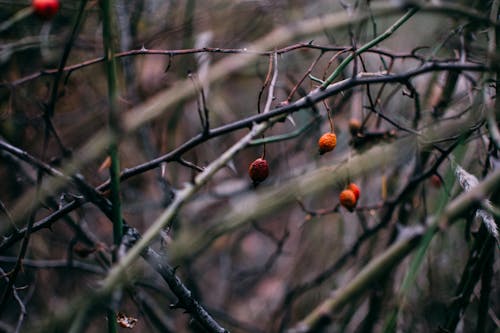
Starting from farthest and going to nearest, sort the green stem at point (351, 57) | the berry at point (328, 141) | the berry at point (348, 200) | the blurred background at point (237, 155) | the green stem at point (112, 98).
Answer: the blurred background at point (237, 155) → the berry at point (348, 200) → the berry at point (328, 141) → the green stem at point (351, 57) → the green stem at point (112, 98)

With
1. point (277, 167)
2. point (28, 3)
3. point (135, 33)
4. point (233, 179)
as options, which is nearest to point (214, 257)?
point (233, 179)

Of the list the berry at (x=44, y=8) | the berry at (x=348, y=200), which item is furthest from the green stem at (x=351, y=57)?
the berry at (x=44, y=8)

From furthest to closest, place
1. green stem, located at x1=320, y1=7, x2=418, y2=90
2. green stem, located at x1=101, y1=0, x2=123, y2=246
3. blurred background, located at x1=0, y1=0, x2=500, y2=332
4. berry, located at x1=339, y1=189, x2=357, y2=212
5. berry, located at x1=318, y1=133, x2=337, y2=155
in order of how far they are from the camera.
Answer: blurred background, located at x1=0, y1=0, x2=500, y2=332 → berry, located at x1=339, y1=189, x2=357, y2=212 → berry, located at x1=318, y1=133, x2=337, y2=155 → green stem, located at x1=320, y1=7, x2=418, y2=90 → green stem, located at x1=101, y1=0, x2=123, y2=246

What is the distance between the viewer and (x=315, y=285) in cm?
198

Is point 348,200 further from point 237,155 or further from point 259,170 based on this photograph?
point 237,155

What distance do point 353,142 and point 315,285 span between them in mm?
714

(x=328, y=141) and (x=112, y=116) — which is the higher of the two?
(x=112, y=116)

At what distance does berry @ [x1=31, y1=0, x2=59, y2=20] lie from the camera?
120cm

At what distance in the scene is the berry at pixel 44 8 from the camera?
120 centimetres

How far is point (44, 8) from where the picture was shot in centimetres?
120

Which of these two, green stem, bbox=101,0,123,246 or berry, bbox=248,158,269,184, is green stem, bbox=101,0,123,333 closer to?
green stem, bbox=101,0,123,246

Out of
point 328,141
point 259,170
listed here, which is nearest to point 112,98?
point 259,170

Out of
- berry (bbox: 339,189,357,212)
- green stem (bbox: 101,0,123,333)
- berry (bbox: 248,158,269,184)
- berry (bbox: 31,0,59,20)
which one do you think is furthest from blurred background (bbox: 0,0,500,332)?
green stem (bbox: 101,0,123,333)

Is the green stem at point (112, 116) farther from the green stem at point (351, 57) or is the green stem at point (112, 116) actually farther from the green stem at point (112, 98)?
the green stem at point (351, 57)
